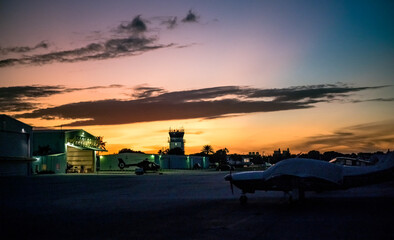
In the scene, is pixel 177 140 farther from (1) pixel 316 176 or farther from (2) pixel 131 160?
(1) pixel 316 176

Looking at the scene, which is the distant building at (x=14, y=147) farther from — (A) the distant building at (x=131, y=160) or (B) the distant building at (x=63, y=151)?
(A) the distant building at (x=131, y=160)

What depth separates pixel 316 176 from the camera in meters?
15.0

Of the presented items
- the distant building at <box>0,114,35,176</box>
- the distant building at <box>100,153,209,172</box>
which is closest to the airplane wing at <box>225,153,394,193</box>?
the distant building at <box>0,114,35,176</box>

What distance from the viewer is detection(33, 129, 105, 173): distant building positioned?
6900cm

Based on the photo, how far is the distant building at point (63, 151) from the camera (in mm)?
69000

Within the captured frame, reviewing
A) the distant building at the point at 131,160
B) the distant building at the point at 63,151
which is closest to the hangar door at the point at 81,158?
the distant building at the point at 63,151

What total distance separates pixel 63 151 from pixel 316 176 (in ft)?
212

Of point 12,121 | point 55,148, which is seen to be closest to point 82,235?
point 12,121

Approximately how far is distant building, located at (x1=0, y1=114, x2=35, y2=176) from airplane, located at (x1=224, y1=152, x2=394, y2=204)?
43430 millimetres

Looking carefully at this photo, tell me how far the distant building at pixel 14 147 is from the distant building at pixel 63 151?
1038cm

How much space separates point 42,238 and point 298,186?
9.91 meters

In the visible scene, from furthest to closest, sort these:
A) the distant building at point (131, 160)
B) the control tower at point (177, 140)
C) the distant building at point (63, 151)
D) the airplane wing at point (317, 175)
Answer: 1. the control tower at point (177, 140)
2. the distant building at point (131, 160)
3. the distant building at point (63, 151)
4. the airplane wing at point (317, 175)

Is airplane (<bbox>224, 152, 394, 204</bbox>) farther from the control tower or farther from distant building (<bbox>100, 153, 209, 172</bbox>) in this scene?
the control tower

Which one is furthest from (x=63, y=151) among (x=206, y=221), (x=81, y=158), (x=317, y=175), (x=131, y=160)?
(x=206, y=221)
